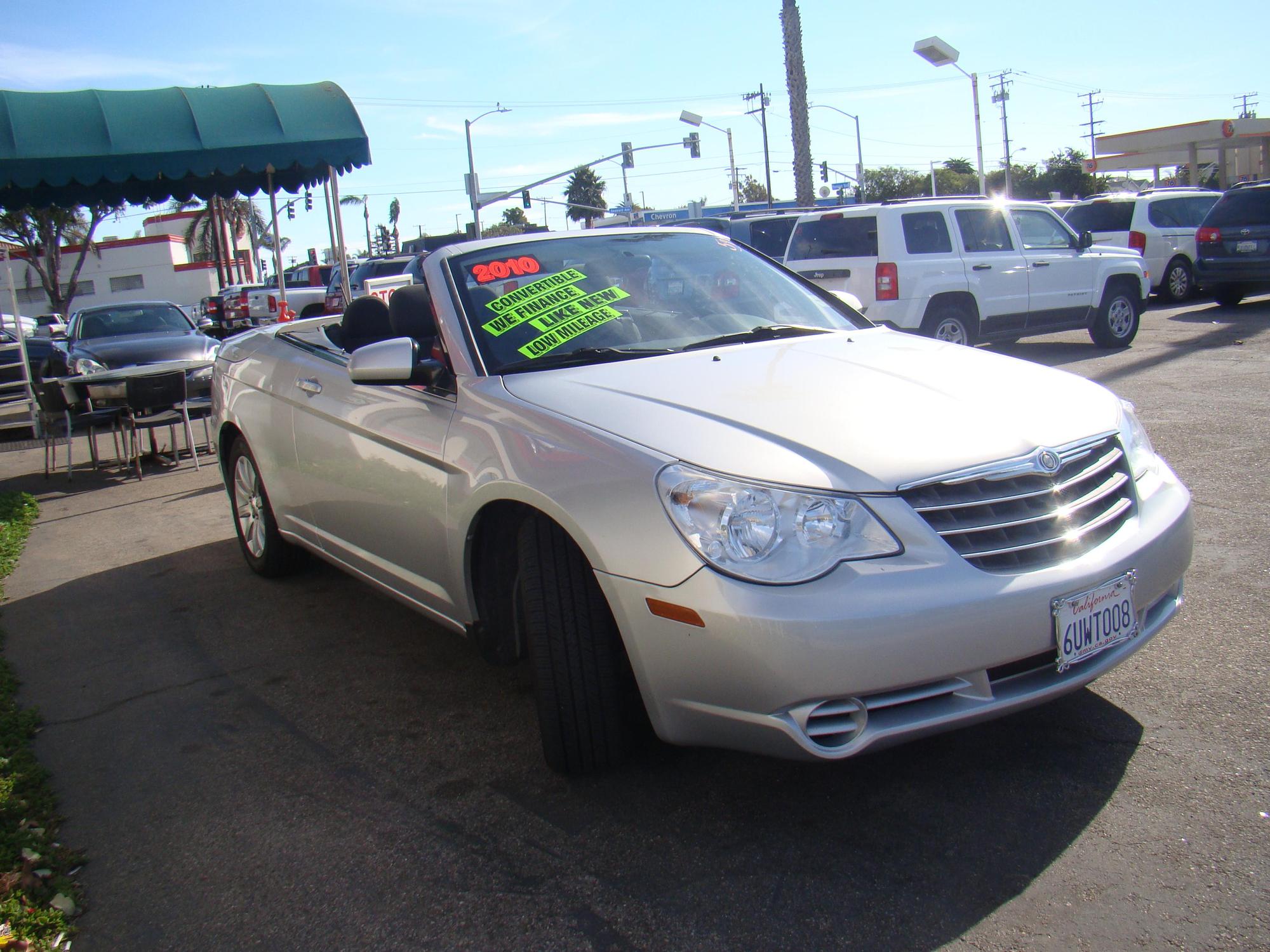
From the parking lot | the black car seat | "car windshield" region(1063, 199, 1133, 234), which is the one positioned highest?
"car windshield" region(1063, 199, 1133, 234)

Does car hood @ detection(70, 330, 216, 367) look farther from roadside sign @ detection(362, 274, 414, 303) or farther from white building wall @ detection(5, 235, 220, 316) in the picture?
white building wall @ detection(5, 235, 220, 316)

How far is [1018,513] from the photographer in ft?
8.64

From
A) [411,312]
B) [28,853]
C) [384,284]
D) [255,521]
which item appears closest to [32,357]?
[384,284]

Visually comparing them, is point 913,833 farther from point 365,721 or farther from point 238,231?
point 238,231

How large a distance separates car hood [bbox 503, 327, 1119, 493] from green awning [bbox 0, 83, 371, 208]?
330 inches

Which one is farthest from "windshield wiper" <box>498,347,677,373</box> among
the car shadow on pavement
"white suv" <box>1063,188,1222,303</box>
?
"white suv" <box>1063,188,1222,303</box>

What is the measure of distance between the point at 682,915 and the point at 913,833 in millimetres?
647

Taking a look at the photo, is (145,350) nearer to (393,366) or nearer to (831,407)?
(393,366)

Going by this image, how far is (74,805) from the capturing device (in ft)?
10.7

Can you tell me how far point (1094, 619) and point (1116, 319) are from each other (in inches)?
433

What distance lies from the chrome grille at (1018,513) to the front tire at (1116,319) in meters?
10.5

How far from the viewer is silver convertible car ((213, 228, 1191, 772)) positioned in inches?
97.0

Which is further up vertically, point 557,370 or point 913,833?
point 557,370

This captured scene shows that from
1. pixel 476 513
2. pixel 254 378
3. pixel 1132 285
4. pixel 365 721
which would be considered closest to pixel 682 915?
pixel 476 513
